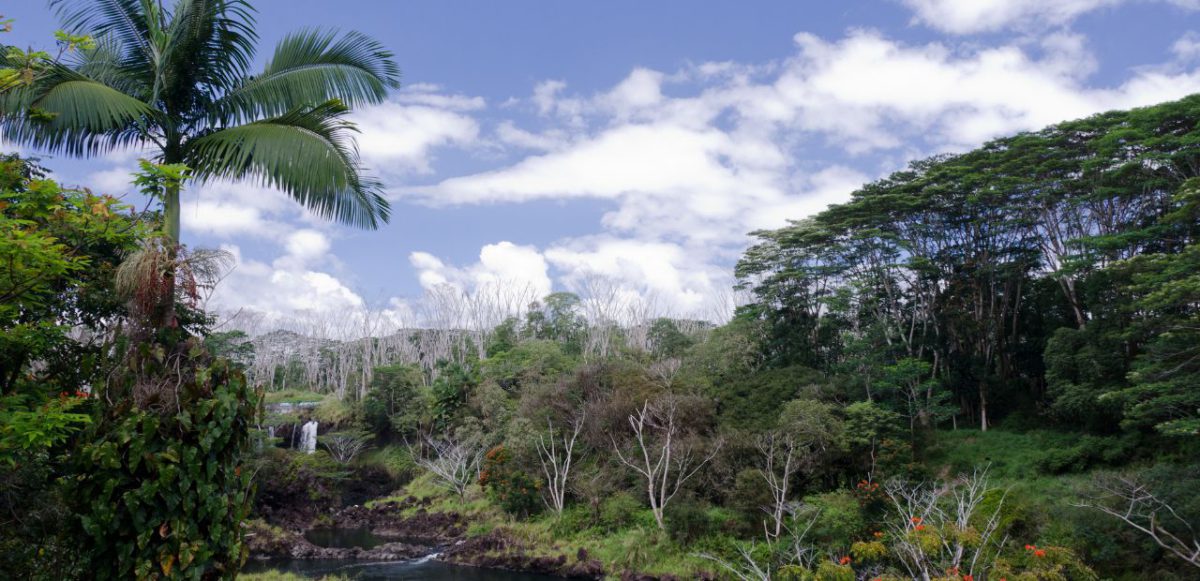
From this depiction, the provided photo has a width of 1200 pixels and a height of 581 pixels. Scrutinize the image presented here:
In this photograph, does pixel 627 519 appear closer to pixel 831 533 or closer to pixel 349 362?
pixel 831 533

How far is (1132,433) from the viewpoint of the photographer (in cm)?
1756

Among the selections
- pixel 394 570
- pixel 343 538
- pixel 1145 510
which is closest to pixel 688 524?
pixel 394 570

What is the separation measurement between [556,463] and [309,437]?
712 inches

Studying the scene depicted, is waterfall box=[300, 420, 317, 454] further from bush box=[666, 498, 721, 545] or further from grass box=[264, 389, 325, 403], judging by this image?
bush box=[666, 498, 721, 545]

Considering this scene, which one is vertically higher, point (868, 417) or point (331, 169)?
point (331, 169)

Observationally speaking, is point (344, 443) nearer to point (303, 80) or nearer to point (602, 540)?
point (602, 540)

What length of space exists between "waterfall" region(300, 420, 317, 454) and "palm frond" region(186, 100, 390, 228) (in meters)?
32.2

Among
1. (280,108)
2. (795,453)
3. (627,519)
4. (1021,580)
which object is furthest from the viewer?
(627,519)

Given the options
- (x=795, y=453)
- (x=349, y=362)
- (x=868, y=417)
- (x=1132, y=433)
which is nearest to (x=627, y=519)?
(x=795, y=453)

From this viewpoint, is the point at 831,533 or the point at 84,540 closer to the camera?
the point at 84,540

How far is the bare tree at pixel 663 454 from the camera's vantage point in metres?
20.8

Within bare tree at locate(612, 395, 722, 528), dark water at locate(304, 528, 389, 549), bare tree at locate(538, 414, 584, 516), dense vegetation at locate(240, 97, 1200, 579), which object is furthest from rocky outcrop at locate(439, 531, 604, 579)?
dark water at locate(304, 528, 389, 549)

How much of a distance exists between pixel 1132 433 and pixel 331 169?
19.5 meters

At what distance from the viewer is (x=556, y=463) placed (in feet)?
78.0
